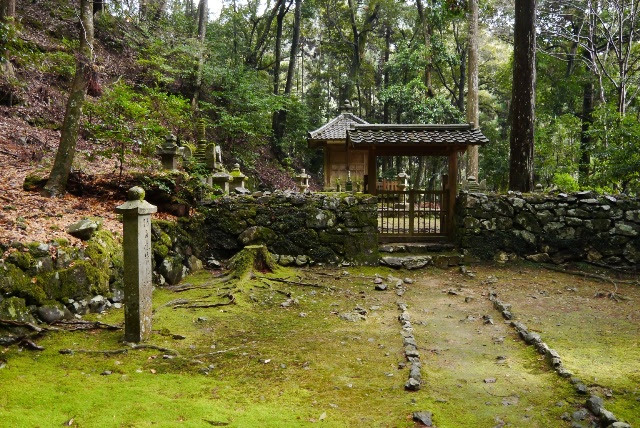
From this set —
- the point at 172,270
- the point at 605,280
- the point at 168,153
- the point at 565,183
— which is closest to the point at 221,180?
the point at 168,153

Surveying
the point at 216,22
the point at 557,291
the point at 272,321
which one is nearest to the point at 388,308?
the point at 272,321

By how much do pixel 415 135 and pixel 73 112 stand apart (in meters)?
7.44

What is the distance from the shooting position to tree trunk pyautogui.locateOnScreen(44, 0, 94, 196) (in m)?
7.52

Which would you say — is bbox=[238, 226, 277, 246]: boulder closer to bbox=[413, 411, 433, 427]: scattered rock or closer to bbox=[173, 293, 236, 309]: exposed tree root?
bbox=[173, 293, 236, 309]: exposed tree root

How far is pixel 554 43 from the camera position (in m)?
22.2

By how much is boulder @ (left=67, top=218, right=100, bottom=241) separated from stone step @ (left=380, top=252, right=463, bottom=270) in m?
6.07

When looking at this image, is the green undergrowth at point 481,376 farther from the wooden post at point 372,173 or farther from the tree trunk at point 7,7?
the tree trunk at point 7,7

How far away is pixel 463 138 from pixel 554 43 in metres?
15.9

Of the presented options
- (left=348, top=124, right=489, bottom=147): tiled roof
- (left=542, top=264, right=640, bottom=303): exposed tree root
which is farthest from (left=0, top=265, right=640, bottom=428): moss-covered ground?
(left=348, top=124, right=489, bottom=147): tiled roof

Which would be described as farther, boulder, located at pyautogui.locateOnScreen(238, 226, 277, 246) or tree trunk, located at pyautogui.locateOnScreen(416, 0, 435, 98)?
tree trunk, located at pyautogui.locateOnScreen(416, 0, 435, 98)

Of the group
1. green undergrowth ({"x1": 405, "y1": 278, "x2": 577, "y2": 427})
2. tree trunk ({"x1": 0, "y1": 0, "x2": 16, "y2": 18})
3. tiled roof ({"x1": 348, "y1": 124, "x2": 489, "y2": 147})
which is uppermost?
tree trunk ({"x1": 0, "y1": 0, "x2": 16, "y2": 18})

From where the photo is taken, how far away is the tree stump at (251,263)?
803 centimetres

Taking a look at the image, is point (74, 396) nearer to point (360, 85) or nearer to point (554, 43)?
point (554, 43)

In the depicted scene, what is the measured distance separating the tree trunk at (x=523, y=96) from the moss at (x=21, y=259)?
10.8 m
